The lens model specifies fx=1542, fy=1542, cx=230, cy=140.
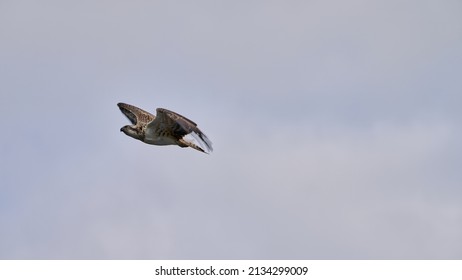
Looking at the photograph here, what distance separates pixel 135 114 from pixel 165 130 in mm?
3884

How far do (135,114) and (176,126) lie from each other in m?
4.60

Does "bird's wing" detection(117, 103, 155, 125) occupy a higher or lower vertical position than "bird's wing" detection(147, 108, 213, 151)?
higher

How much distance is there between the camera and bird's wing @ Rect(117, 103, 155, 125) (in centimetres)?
5925

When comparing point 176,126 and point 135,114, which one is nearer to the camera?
point 176,126

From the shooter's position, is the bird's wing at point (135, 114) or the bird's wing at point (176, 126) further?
the bird's wing at point (135, 114)

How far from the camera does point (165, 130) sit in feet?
186

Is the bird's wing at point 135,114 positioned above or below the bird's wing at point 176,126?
above

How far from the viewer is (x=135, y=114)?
2372 inches

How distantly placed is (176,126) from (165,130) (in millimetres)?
770

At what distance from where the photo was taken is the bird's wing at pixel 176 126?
176ft

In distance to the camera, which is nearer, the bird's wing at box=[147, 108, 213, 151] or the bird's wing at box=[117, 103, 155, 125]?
the bird's wing at box=[147, 108, 213, 151]
